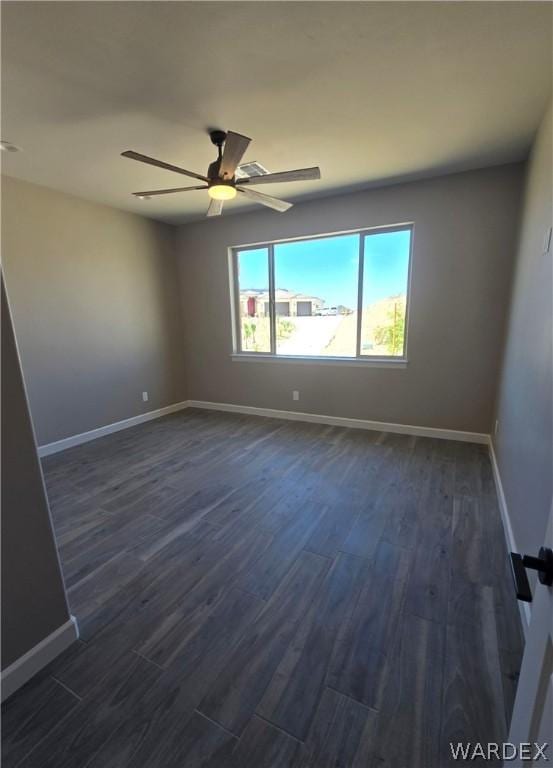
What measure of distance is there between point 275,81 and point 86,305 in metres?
3.05

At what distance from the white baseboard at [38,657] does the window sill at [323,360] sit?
3401 millimetres

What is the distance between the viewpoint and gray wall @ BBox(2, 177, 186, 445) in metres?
3.25

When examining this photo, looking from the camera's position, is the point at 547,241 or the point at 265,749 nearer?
the point at 265,749

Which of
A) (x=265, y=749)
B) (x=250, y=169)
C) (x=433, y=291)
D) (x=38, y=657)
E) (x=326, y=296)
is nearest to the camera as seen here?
(x=265, y=749)

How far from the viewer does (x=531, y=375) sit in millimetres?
1894

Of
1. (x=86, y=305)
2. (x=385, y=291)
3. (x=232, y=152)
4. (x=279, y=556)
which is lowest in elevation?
(x=279, y=556)

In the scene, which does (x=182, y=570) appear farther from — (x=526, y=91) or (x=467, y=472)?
(x=526, y=91)

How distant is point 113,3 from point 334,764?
9.76 ft

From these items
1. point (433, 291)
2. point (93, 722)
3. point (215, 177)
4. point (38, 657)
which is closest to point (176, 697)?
point (93, 722)

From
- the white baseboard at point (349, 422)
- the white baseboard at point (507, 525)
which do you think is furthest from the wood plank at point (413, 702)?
the white baseboard at point (349, 422)

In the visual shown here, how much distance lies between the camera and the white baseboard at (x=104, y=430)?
354cm

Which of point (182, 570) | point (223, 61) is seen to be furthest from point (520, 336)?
point (182, 570)

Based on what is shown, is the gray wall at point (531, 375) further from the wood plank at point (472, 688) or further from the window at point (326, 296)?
the window at point (326, 296)

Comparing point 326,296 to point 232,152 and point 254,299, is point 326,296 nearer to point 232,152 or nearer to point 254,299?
point 254,299
